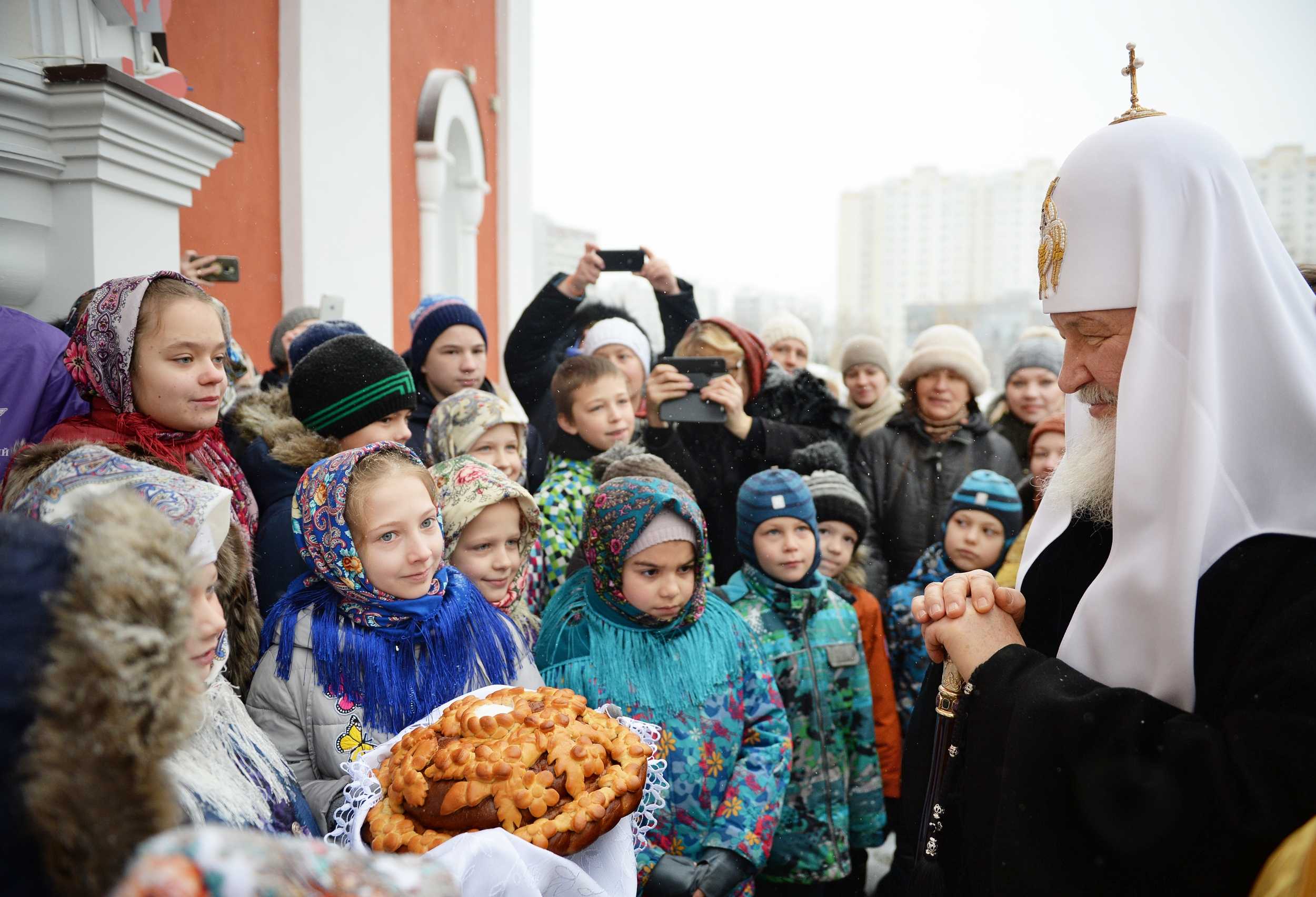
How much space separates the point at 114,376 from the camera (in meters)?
2.37

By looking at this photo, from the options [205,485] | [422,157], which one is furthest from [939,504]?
[422,157]

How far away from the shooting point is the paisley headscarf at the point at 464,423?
3455 mm

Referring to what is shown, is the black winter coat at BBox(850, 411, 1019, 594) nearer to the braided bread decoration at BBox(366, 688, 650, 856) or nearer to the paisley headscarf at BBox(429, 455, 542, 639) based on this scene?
the paisley headscarf at BBox(429, 455, 542, 639)

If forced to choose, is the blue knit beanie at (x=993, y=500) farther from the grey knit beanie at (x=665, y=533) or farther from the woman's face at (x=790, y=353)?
the woman's face at (x=790, y=353)

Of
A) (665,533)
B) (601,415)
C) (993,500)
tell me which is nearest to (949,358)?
(993,500)

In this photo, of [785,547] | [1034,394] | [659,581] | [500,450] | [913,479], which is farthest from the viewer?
[1034,394]

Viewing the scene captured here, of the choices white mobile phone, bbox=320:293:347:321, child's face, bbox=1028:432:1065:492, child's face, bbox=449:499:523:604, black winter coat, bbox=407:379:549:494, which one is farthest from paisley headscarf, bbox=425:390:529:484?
white mobile phone, bbox=320:293:347:321

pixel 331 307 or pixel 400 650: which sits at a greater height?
pixel 331 307

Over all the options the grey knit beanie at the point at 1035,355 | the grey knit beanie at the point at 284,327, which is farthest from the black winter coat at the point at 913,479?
the grey knit beanie at the point at 284,327

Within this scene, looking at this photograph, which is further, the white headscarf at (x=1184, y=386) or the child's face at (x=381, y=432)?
the child's face at (x=381, y=432)

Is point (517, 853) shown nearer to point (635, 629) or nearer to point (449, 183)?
point (635, 629)

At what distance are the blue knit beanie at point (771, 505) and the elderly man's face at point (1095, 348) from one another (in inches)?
63.2

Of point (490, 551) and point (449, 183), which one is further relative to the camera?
point (449, 183)

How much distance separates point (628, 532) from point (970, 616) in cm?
126
